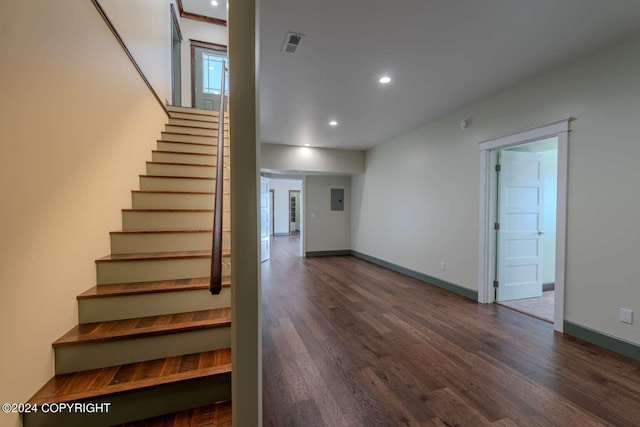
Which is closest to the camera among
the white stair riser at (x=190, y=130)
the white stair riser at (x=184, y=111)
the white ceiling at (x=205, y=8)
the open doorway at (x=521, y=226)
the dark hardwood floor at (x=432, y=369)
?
the dark hardwood floor at (x=432, y=369)

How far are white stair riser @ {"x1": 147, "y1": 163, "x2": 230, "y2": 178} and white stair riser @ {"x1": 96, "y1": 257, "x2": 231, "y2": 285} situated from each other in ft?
4.16

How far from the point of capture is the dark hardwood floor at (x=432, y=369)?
1647mm

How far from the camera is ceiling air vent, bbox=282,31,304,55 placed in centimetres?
222

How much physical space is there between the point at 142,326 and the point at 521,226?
4473 mm

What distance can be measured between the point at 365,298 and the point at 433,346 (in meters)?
1.40

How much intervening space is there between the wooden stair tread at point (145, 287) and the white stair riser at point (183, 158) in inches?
66.5

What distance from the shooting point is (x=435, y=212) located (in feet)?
14.3

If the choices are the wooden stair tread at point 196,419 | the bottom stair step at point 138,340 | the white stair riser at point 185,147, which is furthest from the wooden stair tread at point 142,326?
the white stair riser at point 185,147

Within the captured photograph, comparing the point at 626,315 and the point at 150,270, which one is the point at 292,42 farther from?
the point at 626,315

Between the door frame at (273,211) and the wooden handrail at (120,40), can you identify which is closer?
the wooden handrail at (120,40)

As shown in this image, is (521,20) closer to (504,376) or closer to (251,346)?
(504,376)

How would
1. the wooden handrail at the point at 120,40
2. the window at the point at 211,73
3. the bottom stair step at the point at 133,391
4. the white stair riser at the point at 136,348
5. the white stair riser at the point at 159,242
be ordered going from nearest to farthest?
1. the bottom stair step at the point at 133,391
2. the white stair riser at the point at 136,348
3. the wooden handrail at the point at 120,40
4. the white stair riser at the point at 159,242
5. the window at the point at 211,73

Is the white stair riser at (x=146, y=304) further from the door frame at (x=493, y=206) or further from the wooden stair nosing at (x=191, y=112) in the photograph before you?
the wooden stair nosing at (x=191, y=112)

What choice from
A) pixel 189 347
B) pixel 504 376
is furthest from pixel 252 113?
pixel 504 376
